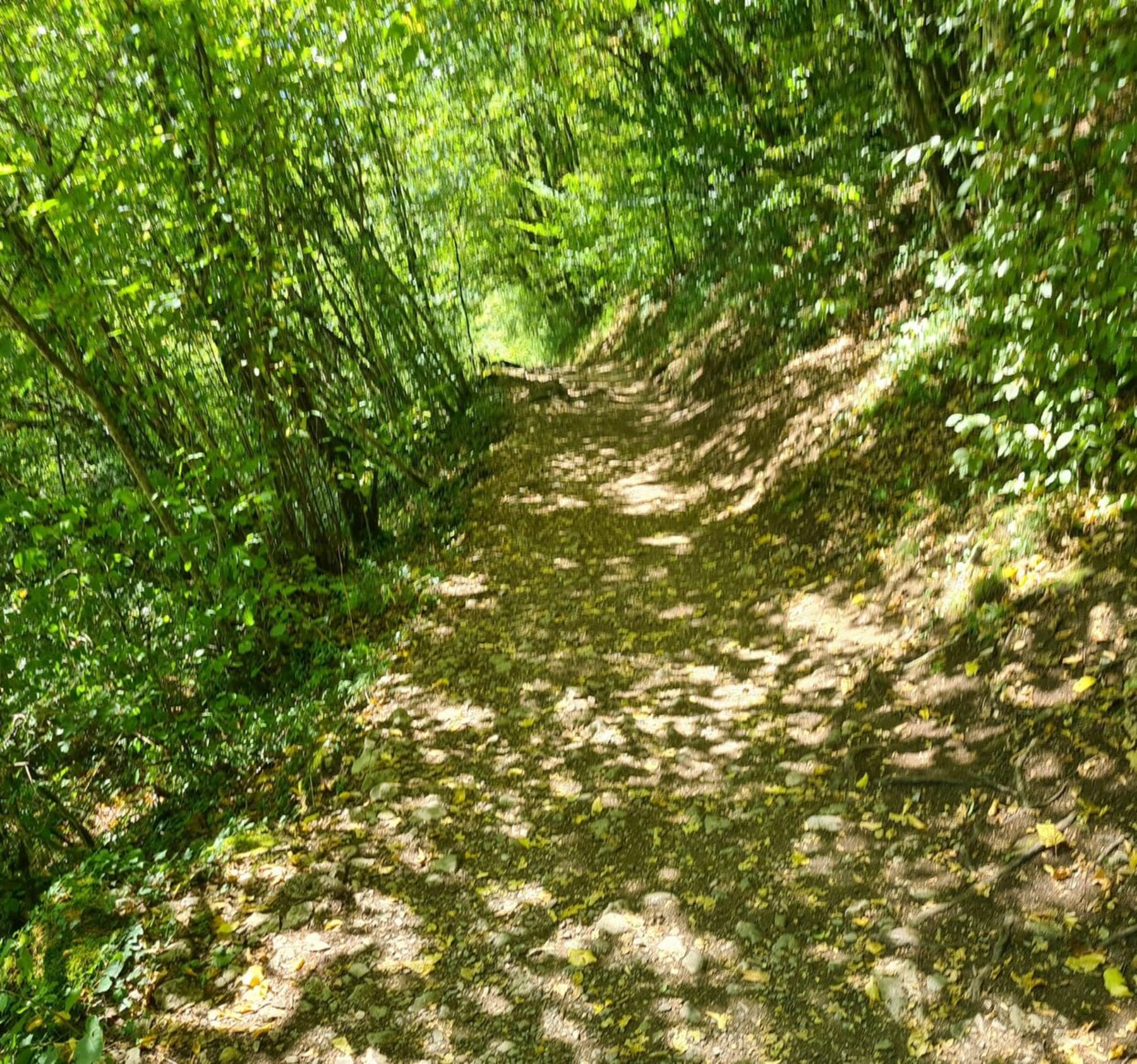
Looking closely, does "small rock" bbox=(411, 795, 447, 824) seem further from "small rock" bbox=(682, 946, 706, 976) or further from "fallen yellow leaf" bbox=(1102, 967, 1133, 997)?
"fallen yellow leaf" bbox=(1102, 967, 1133, 997)

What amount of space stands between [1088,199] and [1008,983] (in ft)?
12.8

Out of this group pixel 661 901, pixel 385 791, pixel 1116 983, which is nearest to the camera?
pixel 1116 983

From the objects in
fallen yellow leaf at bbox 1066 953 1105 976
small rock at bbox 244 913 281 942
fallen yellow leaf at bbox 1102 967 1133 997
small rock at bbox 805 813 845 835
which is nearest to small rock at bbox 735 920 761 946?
small rock at bbox 805 813 845 835

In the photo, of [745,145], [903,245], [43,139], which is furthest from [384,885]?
[745,145]

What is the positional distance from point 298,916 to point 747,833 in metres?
2.33

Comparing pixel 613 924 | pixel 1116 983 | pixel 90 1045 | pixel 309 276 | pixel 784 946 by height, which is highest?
pixel 309 276

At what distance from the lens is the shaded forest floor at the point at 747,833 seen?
3254 millimetres

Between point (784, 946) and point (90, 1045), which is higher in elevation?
point (90, 1045)

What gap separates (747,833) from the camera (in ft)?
14.0

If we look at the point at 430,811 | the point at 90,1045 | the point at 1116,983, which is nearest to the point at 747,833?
the point at 1116,983

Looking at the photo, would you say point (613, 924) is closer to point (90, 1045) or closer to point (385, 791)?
point (385, 791)

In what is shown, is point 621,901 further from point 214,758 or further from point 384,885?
point 214,758

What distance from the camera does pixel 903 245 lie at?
8.85 meters

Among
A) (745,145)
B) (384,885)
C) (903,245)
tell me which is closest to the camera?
(384,885)
